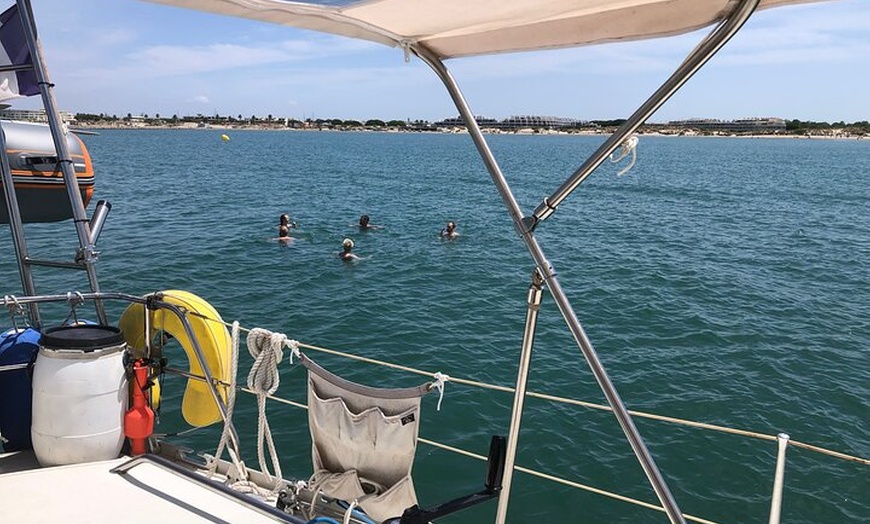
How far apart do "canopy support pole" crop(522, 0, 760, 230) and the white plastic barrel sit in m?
2.93

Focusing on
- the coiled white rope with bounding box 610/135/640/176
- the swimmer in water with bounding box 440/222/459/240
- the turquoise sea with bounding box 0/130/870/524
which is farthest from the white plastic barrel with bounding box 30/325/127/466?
the swimmer in water with bounding box 440/222/459/240

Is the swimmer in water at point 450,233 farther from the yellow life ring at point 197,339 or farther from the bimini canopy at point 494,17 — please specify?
the bimini canopy at point 494,17

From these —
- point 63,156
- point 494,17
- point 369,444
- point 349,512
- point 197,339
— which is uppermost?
point 494,17


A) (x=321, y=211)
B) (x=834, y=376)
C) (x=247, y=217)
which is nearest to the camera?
(x=834, y=376)

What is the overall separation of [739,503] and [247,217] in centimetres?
2405

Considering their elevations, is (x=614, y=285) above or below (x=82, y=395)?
below

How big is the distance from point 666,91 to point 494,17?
26.5 inches

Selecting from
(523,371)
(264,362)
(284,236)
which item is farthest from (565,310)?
(284,236)

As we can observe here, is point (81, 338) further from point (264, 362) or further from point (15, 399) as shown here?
point (264, 362)

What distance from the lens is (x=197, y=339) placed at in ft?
14.0

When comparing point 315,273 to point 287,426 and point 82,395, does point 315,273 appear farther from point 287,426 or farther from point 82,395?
point 82,395

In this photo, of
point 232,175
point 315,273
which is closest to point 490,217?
point 315,273

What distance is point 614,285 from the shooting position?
54.1 feet

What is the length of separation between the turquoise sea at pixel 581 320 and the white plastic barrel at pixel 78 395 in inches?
141
